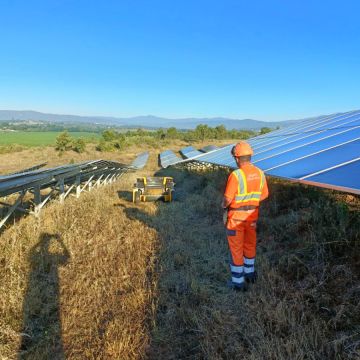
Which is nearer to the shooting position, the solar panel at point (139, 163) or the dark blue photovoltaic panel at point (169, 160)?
the dark blue photovoltaic panel at point (169, 160)

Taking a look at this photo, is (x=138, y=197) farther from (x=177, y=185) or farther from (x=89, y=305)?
(x=89, y=305)

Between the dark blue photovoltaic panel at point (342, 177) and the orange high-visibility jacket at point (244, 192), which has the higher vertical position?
the dark blue photovoltaic panel at point (342, 177)

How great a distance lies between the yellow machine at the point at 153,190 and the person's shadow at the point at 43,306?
693 cm

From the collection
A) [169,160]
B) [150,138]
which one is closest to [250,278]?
[169,160]

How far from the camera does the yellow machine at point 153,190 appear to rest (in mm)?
13422

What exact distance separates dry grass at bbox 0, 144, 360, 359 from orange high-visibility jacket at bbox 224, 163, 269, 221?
3.62 feet

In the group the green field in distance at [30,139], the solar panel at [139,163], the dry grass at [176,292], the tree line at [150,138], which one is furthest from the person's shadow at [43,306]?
the green field in distance at [30,139]

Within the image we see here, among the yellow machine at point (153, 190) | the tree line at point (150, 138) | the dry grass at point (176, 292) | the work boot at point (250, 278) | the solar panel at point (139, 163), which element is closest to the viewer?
the dry grass at point (176, 292)

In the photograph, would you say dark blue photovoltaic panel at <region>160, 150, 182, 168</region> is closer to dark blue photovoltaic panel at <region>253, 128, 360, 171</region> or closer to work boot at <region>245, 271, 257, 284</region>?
dark blue photovoltaic panel at <region>253, 128, 360, 171</region>

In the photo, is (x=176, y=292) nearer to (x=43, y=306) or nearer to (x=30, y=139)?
(x=43, y=306)

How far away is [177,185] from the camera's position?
19.4m

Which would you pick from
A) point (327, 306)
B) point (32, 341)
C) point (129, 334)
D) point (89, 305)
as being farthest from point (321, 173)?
point (32, 341)

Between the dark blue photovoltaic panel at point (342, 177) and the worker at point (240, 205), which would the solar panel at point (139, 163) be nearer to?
the worker at point (240, 205)

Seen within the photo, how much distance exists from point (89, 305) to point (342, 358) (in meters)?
3.16
